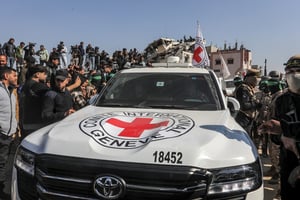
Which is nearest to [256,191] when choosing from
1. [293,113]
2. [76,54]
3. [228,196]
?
[228,196]

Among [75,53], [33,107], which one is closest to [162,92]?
[33,107]

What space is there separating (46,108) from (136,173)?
2.53m

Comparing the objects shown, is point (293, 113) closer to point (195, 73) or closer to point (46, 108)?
point (195, 73)

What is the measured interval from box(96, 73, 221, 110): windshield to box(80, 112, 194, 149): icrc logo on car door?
0.43 meters

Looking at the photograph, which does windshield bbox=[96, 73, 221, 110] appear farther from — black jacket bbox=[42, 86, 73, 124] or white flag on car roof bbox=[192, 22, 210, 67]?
white flag on car roof bbox=[192, 22, 210, 67]

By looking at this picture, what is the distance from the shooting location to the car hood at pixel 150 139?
2.38 metres

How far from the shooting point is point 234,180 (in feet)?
7.72

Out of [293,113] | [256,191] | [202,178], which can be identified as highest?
[293,113]

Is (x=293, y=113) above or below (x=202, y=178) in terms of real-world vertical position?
above

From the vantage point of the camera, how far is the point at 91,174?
233cm

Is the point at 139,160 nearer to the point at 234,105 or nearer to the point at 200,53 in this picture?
the point at 234,105

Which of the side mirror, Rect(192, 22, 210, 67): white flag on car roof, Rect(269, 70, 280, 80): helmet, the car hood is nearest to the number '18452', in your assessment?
the car hood

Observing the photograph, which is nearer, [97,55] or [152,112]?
[152,112]

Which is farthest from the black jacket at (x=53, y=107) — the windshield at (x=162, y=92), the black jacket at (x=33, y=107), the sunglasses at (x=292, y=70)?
the sunglasses at (x=292, y=70)
